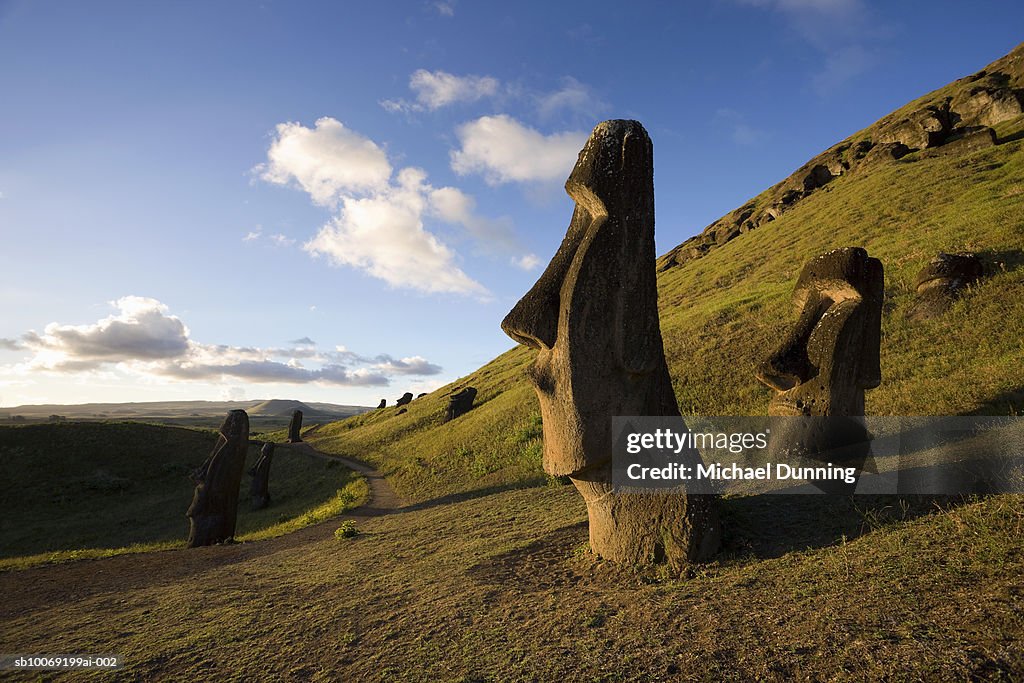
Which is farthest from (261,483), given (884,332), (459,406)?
(884,332)

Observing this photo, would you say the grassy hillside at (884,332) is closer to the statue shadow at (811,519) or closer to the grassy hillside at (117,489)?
the grassy hillside at (117,489)

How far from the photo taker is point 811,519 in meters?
7.12

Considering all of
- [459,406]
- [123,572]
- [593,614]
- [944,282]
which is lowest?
[123,572]

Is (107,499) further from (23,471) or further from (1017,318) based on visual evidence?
(1017,318)

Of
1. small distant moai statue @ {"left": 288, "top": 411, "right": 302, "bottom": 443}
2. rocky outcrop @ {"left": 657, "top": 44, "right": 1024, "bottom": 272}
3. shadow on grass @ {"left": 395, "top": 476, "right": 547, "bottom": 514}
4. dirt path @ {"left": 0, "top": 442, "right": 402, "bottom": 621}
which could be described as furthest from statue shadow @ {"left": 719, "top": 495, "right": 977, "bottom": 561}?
rocky outcrop @ {"left": 657, "top": 44, "right": 1024, "bottom": 272}

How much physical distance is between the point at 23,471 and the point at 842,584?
37.4 metres

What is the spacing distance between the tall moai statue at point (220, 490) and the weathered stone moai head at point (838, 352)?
15.8m

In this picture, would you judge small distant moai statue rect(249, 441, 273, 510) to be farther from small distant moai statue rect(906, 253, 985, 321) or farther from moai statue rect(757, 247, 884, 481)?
small distant moai statue rect(906, 253, 985, 321)

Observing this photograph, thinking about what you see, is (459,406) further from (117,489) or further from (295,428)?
(117,489)

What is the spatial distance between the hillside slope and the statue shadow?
597 centimetres

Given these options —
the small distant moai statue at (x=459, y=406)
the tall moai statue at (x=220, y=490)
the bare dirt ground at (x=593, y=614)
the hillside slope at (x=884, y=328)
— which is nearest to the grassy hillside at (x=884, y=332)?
the hillside slope at (x=884, y=328)

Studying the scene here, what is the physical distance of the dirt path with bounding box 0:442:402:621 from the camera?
34.6ft

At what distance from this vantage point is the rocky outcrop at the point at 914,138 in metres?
54.3

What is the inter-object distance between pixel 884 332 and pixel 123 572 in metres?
24.9
